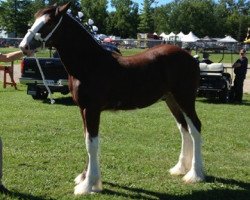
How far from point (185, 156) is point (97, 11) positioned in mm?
97274

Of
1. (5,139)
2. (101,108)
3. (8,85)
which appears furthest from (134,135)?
(8,85)

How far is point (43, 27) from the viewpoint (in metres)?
5.63

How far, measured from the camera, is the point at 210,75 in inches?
626

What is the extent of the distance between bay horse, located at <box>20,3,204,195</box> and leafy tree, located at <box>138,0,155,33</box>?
9540cm

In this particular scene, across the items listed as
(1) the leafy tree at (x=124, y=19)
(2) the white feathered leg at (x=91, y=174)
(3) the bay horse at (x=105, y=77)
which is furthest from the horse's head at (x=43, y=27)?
(1) the leafy tree at (x=124, y=19)

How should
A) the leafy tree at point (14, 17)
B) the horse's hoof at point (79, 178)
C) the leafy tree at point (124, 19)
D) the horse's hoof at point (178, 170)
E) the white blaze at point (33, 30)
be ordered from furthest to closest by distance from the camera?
1. the leafy tree at point (124, 19)
2. the leafy tree at point (14, 17)
3. the horse's hoof at point (178, 170)
4. the horse's hoof at point (79, 178)
5. the white blaze at point (33, 30)

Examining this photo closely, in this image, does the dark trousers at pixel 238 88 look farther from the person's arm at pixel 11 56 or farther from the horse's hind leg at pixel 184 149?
the person's arm at pixel 11 56

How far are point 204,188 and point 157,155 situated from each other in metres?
1.77

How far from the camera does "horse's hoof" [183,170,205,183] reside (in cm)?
662

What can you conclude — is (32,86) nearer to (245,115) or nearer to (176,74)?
(245,115)

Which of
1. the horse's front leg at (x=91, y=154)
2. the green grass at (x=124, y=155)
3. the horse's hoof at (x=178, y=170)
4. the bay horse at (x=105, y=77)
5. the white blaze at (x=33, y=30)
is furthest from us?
the horse's hoof at (x=178, y=170)

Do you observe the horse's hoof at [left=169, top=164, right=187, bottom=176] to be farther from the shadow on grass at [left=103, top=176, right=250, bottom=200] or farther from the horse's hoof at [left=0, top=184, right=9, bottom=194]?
the horse's hoof at [left=0, top=184, right=9, bottom=194]

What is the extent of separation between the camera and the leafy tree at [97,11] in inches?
3974

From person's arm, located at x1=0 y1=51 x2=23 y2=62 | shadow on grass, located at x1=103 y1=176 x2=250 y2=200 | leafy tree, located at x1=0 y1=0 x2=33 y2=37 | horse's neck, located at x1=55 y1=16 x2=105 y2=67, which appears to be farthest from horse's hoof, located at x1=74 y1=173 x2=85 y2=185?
leafy tree, located at x1=0 y1=0 x2=33 y2=37
